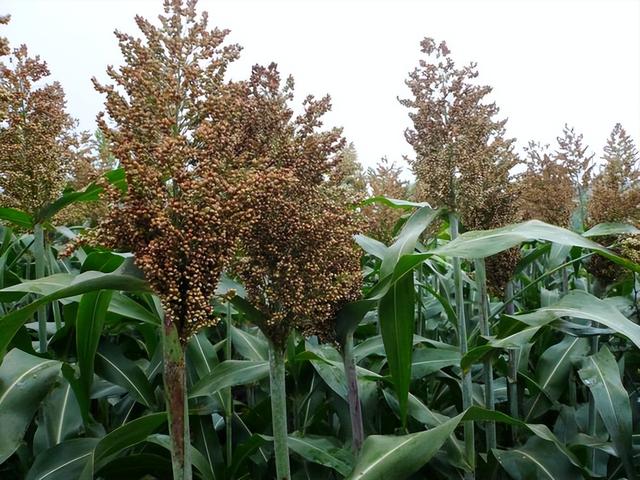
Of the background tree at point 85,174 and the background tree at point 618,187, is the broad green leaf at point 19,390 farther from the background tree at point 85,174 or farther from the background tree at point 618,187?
the background tree at point 618,187

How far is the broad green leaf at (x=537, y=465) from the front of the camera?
251 centimetres

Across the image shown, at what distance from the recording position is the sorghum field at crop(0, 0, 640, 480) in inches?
63.4

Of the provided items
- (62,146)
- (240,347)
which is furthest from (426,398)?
(62,146)

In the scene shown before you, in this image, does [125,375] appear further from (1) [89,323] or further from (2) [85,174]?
(2) [85,174]

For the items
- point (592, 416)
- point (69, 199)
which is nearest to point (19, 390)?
point (69, 199)

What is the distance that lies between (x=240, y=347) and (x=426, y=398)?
42.6 inches

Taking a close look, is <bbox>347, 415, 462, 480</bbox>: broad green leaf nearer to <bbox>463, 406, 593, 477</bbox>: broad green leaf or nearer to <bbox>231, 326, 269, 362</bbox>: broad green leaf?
<bbox>463, 406, 593, 477</bbox>: broad green leaf

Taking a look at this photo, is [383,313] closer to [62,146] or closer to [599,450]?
[599,450]

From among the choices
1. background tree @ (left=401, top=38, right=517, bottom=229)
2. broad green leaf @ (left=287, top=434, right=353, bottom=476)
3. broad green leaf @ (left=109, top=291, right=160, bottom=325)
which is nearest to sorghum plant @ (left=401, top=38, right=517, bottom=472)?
background tree @ (left=401, top=38, right=517, bottom=229)

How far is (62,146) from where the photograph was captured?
3.11 meters

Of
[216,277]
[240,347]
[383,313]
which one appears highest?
[216,277]

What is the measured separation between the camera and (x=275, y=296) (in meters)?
1.81

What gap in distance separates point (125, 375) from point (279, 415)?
93cm

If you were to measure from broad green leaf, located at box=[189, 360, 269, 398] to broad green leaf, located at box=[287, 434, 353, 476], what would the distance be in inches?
11.9
